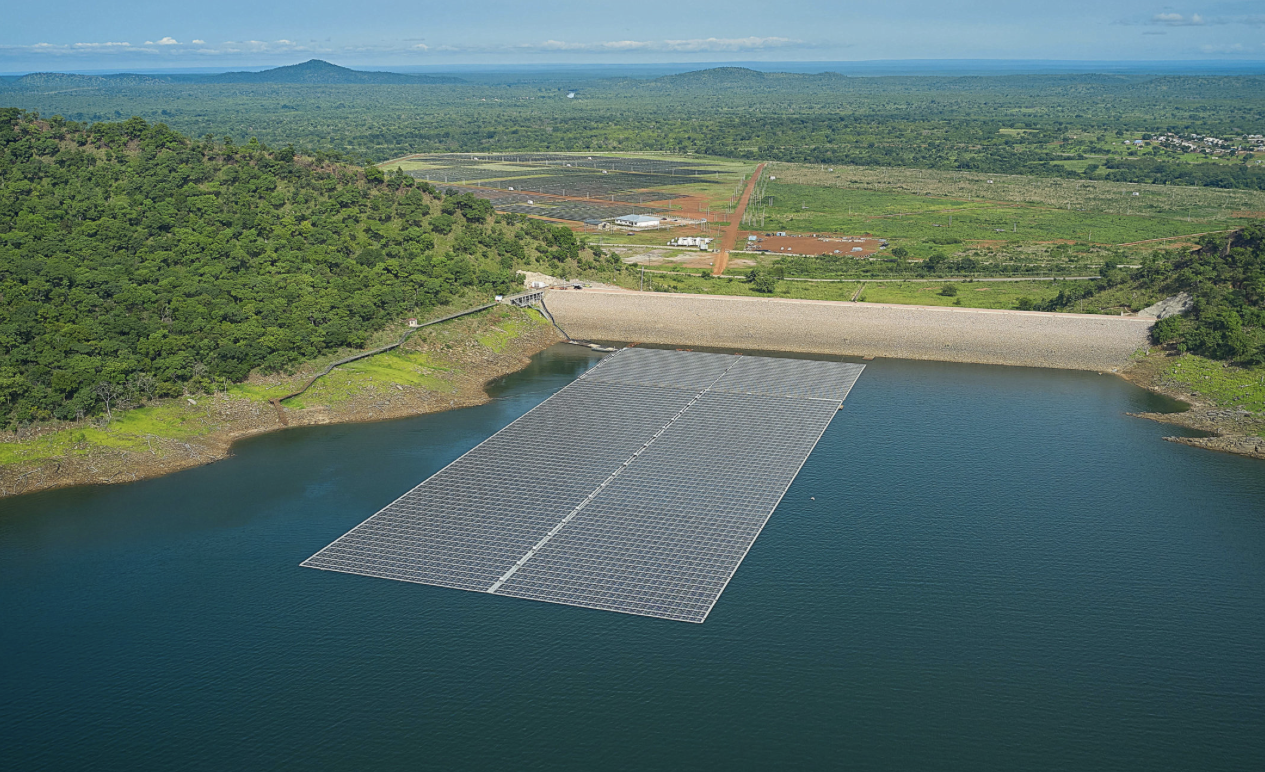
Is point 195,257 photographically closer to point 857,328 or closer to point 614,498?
point 614,498

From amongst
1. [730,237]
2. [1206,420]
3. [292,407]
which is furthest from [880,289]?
[292,407]

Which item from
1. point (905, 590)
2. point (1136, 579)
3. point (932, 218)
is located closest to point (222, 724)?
point (905, 590)

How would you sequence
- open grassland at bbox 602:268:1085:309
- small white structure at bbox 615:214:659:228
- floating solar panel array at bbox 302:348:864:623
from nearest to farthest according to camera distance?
floating solar panel array at bbox 302:348:864:623
open grassland at bbox 602:268:1085:309
small white structure at bbox 615:214:659:228

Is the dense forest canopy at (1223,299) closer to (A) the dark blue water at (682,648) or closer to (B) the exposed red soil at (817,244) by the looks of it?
(A) the dark blue water at (682,648)

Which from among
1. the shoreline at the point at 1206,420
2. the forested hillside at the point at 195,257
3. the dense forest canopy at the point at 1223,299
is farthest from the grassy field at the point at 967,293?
the forested hillside at the point at 195,257

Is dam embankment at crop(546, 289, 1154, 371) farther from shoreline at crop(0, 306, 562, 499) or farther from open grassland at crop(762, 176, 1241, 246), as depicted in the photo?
open grassland at crop(762, 176, 1241, 246)

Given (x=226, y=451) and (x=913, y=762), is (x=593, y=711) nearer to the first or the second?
(x=913, y=762)

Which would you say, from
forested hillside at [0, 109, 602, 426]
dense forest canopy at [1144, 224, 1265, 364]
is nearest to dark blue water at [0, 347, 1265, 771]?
forested hillside at [0, 109, 602, 426]
